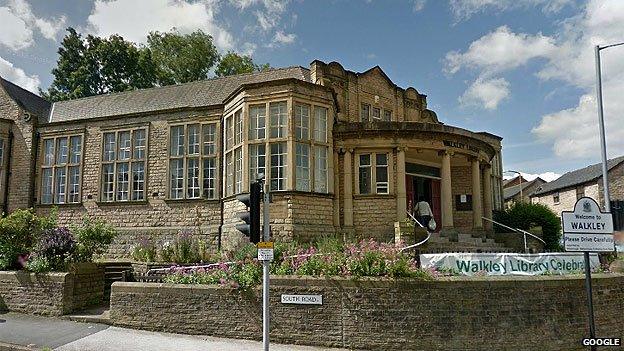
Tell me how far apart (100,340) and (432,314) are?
7.07 m

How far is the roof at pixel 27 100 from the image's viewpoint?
23.5 meters

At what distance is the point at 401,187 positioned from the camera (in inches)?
689

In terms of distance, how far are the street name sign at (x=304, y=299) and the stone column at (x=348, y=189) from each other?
750 centimetres

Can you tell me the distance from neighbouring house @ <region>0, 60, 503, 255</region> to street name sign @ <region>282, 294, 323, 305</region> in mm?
5621

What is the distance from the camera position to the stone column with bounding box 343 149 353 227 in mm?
17547

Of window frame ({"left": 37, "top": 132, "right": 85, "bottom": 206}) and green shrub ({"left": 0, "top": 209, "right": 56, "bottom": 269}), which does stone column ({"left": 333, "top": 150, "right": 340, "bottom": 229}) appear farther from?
window frame ({"left": 37, "top": 132, "right": 85, "bottom": 206})

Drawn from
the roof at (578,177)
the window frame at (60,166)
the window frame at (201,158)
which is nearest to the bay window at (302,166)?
the window frame at (201,158)

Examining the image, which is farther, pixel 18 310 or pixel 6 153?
pixel 6 153

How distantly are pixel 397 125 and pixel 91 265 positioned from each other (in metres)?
11.3

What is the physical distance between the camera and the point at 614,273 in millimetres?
11062

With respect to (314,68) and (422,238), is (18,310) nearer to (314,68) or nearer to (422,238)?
(422,238)

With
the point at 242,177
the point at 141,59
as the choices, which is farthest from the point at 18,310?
the point at 141,59

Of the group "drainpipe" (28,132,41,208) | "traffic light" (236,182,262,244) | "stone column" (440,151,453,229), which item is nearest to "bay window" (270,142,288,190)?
"stone column" (440,151,453,229)

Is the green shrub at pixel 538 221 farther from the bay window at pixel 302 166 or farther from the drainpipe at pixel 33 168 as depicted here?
the drainpipe at pixel 33 168
